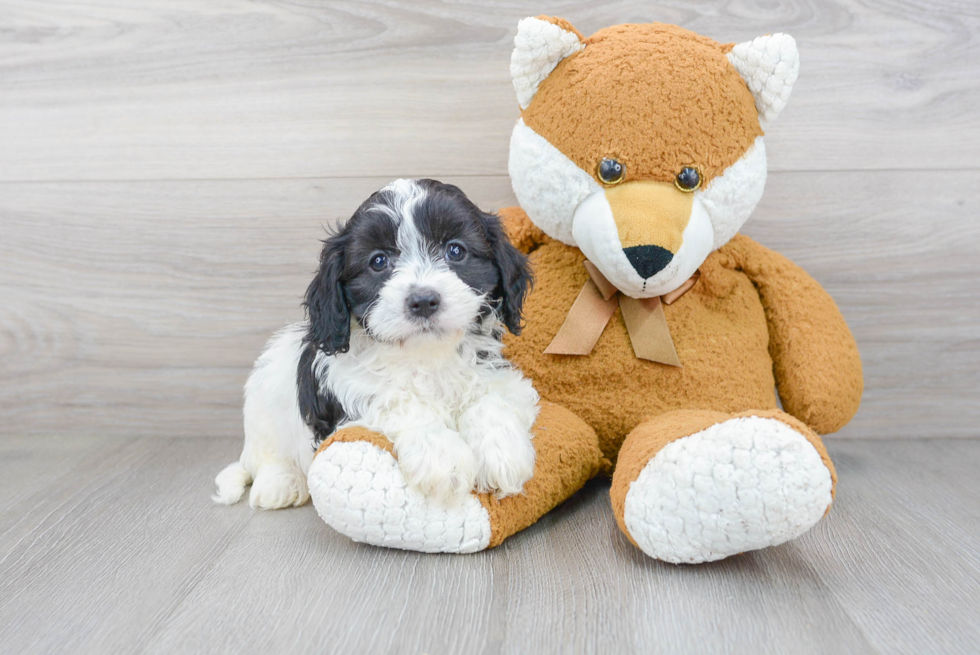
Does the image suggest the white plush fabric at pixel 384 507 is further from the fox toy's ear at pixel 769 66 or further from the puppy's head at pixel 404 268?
the fox toy's ear at pixel 769 66

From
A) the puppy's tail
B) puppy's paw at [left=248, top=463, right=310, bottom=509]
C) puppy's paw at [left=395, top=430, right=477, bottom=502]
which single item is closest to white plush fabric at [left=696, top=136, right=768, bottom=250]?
puppy's paw at [left=395, top=430, right=477, bottom=502]

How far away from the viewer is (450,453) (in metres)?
1.33

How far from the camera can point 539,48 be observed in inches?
60.1

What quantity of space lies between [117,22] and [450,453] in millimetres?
1656

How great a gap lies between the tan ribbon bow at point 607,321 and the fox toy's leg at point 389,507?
0.36 meters

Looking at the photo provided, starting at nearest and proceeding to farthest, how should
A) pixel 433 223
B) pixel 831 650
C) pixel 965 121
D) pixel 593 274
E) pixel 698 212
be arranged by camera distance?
pixel 831 650 → pixel 433 223 → pixel 698 212 → pixel 593 274 → pixel 965 121

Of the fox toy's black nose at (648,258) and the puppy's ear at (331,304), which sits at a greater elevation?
the fox toy's black nose at (648,258)

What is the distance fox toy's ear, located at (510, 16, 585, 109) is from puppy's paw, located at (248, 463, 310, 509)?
102 centimetres

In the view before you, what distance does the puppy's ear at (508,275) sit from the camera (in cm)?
147

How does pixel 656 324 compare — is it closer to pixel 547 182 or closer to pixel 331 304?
pixel 547 182

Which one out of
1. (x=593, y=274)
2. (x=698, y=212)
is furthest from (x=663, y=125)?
(x=593, y=274)

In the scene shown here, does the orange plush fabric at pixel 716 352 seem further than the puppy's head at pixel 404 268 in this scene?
Yes

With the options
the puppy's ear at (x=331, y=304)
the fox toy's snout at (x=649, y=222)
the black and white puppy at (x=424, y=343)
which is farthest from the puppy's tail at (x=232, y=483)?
the fox toy's snout at (x=649, y=222)

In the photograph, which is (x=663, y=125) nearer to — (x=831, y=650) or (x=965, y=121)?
(x=831, y=650)
